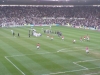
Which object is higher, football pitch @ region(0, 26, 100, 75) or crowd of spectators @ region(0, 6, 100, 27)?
crowd of spectators @ region(0, 6, 100, 27)

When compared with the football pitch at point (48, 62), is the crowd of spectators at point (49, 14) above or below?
above

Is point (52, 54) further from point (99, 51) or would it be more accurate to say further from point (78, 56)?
point (99, 51)

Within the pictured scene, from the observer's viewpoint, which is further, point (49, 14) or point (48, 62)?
point (49, 14)

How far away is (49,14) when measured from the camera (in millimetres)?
100625

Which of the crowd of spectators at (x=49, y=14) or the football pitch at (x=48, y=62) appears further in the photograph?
the crowd of spectators at (x=49, y=14)

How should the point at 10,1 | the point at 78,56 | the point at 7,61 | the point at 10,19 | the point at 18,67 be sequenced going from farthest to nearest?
the point at 10,19, the point at 10,1, the point at 78,56, the point at 7,61, the point at 18,67

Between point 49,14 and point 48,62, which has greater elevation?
point 49,14

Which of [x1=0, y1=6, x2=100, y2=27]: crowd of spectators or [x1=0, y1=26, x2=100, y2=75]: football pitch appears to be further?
[x1=0, y1=6, x2=100, y2=27]: crowd of spectators

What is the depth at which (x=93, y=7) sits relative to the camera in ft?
331

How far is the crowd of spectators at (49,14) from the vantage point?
92.9 meters

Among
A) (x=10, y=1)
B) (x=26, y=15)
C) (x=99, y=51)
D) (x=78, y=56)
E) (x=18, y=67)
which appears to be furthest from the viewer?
(x=26, y=15)

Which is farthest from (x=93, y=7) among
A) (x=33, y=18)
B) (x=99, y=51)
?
(x=99, y=51)

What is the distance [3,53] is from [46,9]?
7589cm

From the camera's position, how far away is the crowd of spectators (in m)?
92.9
